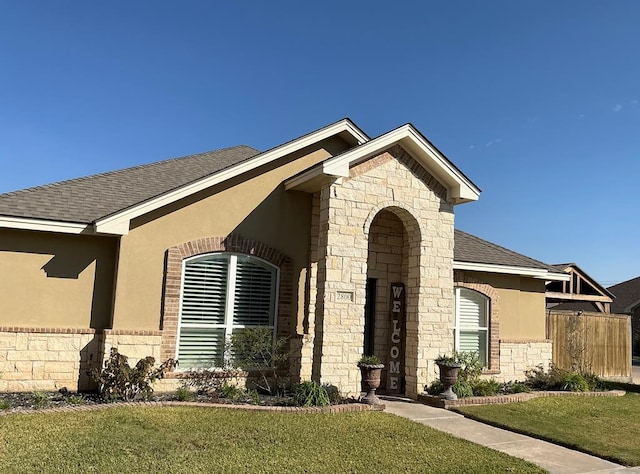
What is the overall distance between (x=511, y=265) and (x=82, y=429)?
1148cm

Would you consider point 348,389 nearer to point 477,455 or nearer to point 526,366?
point 477,455

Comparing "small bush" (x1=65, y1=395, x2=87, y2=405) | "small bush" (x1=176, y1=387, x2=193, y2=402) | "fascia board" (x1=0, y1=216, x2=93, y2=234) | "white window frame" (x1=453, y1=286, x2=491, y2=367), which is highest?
"fascia board" (x1=0, y1=216, x2=93, y2=234)

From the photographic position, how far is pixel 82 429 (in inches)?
290

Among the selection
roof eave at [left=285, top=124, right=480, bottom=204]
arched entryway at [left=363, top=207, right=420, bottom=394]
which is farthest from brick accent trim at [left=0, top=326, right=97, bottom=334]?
arched entryway at [left=363, top=207, right=420, bottom=394]

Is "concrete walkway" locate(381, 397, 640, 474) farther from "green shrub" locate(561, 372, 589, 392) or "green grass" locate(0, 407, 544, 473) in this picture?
"green shrub" locate(561, 372, 589, 392)

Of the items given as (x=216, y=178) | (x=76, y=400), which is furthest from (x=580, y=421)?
(x=76, y=400)

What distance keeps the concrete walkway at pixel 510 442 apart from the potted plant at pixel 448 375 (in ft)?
1.63

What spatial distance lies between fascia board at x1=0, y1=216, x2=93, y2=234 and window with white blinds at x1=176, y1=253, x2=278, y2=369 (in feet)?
6.85

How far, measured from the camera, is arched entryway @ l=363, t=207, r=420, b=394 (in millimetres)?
11828

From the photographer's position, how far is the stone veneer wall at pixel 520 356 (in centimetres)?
1473

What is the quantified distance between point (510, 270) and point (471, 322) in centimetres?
183

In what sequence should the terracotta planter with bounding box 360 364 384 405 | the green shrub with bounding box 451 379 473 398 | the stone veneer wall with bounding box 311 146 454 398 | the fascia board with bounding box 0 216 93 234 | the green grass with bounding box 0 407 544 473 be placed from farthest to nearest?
1. the green shrub with bounding box 451 379 473 398
2. the stone veneer wall with bounding box 311 146 454 398
3. the terracotta planter with bounding box 360 364 384 405
4. the fascia board with bounding box 0 216 93 234
5. the green grass with bounding box 0 407 544 473

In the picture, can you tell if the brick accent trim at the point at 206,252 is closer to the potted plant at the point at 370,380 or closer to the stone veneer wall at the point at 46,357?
the stone veneer wall at the point at 46,357

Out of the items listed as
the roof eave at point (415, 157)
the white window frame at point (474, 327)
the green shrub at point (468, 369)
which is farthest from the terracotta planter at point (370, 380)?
the white window frame at point (474, 327)
